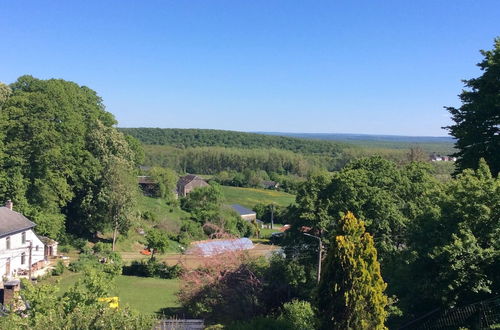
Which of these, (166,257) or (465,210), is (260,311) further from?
(166,257)

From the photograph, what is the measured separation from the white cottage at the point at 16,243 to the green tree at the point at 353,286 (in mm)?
23739

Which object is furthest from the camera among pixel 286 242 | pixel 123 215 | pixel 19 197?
pixel 123 215

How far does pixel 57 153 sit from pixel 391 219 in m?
24.5

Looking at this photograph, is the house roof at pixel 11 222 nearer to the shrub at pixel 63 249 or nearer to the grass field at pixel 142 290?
the grass field at pixel 142 290

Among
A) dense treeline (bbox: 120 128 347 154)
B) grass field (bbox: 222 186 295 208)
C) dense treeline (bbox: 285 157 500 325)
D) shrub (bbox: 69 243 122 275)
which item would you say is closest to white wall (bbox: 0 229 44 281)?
shrub (bbox: 69 243 122 275)

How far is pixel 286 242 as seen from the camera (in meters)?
22.2

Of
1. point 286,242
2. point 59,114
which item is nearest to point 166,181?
point 59,114

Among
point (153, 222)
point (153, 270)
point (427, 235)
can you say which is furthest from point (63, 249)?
point (427, 235)

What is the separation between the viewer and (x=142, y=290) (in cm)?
3050

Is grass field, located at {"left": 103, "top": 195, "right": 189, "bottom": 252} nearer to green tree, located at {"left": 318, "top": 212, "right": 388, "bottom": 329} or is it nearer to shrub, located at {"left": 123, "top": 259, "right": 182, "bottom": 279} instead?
shrub, located at {"left": 123, "top": 259, "right": 182, "bottom": 279}

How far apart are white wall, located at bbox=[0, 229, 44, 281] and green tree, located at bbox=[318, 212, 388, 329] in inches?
983

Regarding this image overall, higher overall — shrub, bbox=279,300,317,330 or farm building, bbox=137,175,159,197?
shrub, bbox=279,300,317,330

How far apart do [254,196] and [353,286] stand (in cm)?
7810

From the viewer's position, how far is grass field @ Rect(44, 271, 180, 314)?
26.1 m
